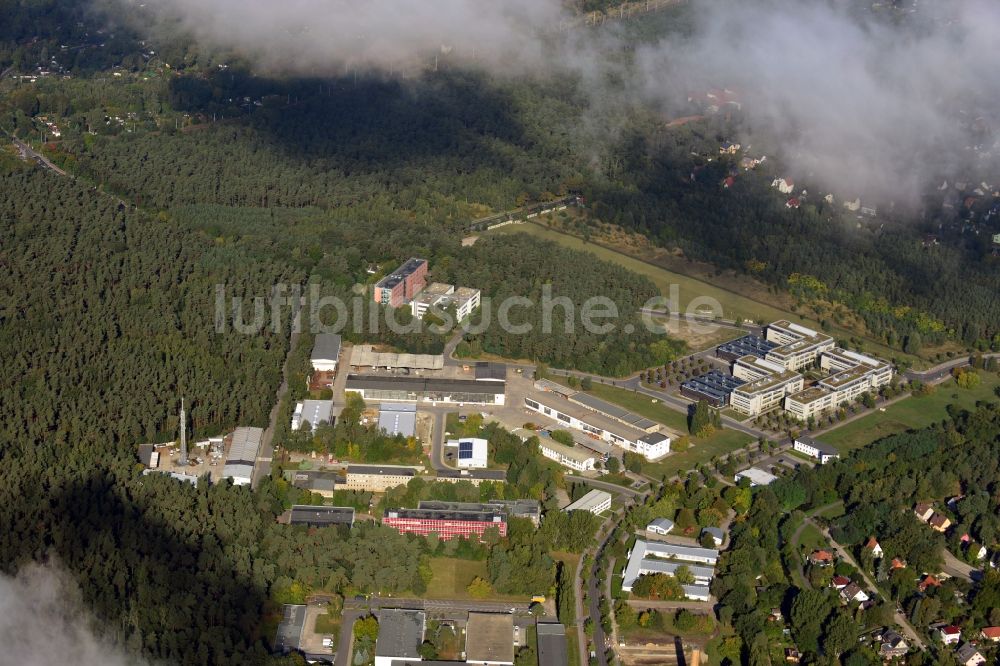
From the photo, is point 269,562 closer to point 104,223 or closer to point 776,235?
point 104,223

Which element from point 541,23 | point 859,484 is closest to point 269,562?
point 859,484

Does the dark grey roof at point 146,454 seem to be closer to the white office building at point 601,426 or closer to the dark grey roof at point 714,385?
the white office building at point 601,426

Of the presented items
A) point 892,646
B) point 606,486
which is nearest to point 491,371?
point 606,486

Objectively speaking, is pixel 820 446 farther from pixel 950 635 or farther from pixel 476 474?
pixel 476 474

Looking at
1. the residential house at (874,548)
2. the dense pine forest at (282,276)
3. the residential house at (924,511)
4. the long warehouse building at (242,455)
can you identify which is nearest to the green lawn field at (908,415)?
the dense pine forest at (282,276)

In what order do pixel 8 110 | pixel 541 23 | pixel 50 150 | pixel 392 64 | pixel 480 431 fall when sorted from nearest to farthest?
pixel 480 431
pixel 50 150
pixel 8 110
pixel 392 64
pixel 541 23

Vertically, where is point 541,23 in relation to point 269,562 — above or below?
above
